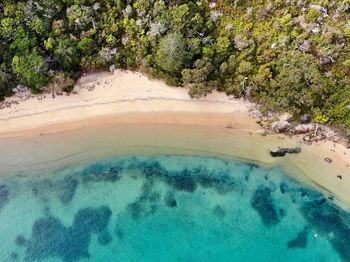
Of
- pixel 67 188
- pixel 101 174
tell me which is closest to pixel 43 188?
pixel 67 188

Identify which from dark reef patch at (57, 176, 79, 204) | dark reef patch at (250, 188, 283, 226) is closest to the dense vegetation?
dark reef patch at (250, 188, 283, 226)

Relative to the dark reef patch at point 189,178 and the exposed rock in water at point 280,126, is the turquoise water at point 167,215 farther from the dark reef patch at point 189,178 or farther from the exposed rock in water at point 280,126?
the exposed rock in water at point 280,126

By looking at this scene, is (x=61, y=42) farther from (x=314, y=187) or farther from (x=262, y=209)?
(x=314, y=187)

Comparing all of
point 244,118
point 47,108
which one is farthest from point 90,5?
point 244,118

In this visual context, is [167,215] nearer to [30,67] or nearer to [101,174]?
[101,174]

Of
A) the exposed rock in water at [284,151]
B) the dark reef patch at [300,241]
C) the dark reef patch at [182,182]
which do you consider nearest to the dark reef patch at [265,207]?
the dark reef patch at [300,241]
